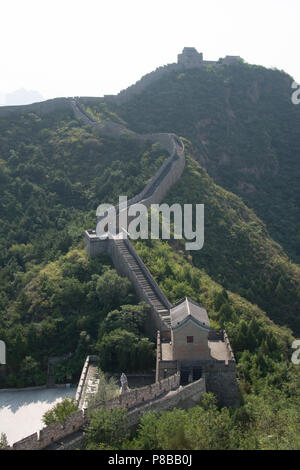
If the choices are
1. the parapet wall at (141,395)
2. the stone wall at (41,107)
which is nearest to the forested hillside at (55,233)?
the stone wall at (41,107)

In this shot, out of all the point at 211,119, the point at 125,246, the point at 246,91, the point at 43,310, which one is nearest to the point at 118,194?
the point at 125,246

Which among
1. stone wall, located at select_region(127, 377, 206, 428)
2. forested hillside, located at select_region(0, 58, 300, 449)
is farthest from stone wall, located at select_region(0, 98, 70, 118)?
stone wall, located at select_region(127, 377, 206, 428)

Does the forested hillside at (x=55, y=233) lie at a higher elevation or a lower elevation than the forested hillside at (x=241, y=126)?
lower

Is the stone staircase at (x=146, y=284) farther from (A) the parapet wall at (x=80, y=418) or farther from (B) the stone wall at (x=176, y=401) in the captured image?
(A) the parapet wall at (x=80, y=418)

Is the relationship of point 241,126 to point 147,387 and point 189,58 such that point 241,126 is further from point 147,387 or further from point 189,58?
point 147,387

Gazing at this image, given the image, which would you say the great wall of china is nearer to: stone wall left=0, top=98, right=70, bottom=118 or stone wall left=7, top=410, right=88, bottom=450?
stone wall left=7, top=410, right=88, bottom=450

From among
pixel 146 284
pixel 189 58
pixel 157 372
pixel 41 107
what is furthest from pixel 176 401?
pixel 189 58

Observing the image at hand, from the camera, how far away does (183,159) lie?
51.0 metres

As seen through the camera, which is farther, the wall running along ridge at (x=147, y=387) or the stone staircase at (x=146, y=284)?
the stone staircase at (x=146, y=284)

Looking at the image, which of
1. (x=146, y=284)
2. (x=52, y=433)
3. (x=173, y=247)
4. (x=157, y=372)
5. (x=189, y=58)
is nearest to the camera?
(x=52, y=433)

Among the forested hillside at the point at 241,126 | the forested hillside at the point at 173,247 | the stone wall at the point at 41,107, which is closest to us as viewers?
the forested hillside at the point at 173,247

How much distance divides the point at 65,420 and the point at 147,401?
3555 millimetres

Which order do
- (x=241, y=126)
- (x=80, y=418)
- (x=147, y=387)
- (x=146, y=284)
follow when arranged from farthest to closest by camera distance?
(x=241, y=126)
(x=146, y=284)
(x=147, y=387)
(x=80, y=418)

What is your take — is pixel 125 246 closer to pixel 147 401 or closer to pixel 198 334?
pixel 198 334
